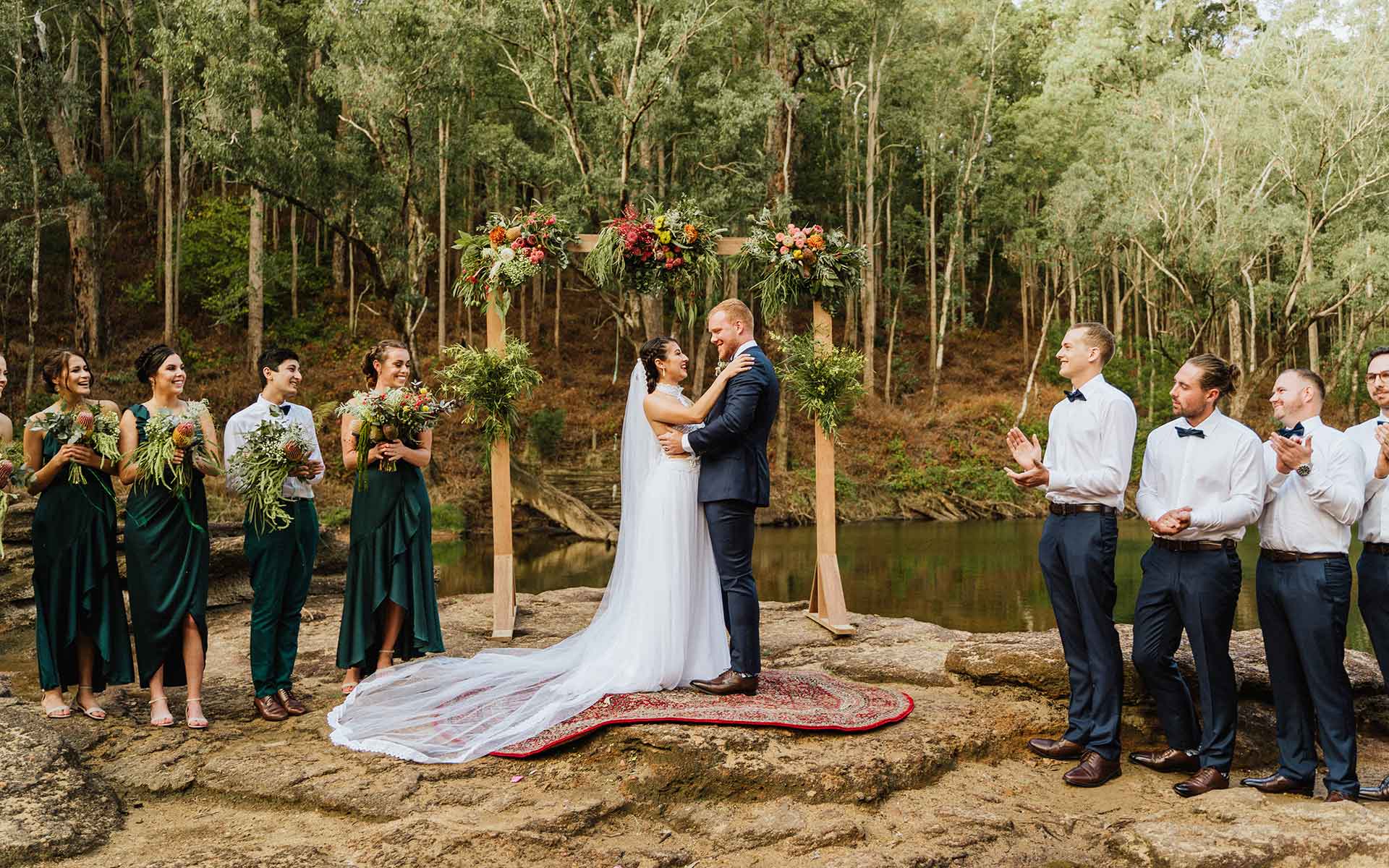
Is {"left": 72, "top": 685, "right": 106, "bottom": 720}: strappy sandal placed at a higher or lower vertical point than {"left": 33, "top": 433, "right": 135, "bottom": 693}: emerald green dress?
lower

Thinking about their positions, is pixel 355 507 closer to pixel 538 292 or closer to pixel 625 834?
pixel 625 834

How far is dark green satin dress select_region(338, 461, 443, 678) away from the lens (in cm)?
588

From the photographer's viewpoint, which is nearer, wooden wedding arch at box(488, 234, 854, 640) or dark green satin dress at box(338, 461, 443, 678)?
dark green satin dress at box(338, 461, 443, 678)

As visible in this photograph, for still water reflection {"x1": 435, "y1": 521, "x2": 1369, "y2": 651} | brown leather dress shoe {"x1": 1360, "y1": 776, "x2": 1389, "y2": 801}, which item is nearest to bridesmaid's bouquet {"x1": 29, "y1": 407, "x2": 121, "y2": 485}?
brown leather dress shoe {"x1": 1360, "y1": 776, "x2": 1389, "y2": 801}

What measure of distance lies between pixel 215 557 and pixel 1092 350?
801 cm

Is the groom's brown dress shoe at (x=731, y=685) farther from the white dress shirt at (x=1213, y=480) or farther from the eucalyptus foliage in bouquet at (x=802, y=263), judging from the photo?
the eucalyptus foliage in bouquet at (x=802, y=263)

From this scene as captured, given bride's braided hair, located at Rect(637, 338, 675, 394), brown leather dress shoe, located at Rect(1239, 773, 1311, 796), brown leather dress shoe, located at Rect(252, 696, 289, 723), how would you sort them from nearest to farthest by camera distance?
brown leather dress shoe, located at Rect(1239, 773, 1311, 796) → brown leather dress shoe, located at Rect(252, 696, 289, 723) → bride's braided hair, located at Rect(637, 338, 675, 394)

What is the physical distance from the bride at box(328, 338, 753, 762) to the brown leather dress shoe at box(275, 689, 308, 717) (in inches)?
11.3

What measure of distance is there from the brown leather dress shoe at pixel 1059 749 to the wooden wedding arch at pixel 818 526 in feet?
8.97

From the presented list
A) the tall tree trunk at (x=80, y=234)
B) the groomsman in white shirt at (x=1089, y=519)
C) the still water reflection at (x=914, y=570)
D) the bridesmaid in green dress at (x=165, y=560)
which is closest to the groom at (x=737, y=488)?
the groomsman in white shirt at (x=1089, y=519)

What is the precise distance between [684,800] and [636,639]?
117 cm

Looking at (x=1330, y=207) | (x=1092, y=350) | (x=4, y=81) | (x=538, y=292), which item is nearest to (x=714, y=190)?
(x=538, y=292)

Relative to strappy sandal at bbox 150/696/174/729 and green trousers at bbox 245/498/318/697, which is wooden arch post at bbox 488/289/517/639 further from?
strappy sandal at bbox 150/696/174/729

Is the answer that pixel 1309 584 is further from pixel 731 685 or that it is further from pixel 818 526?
pixel 818 526
